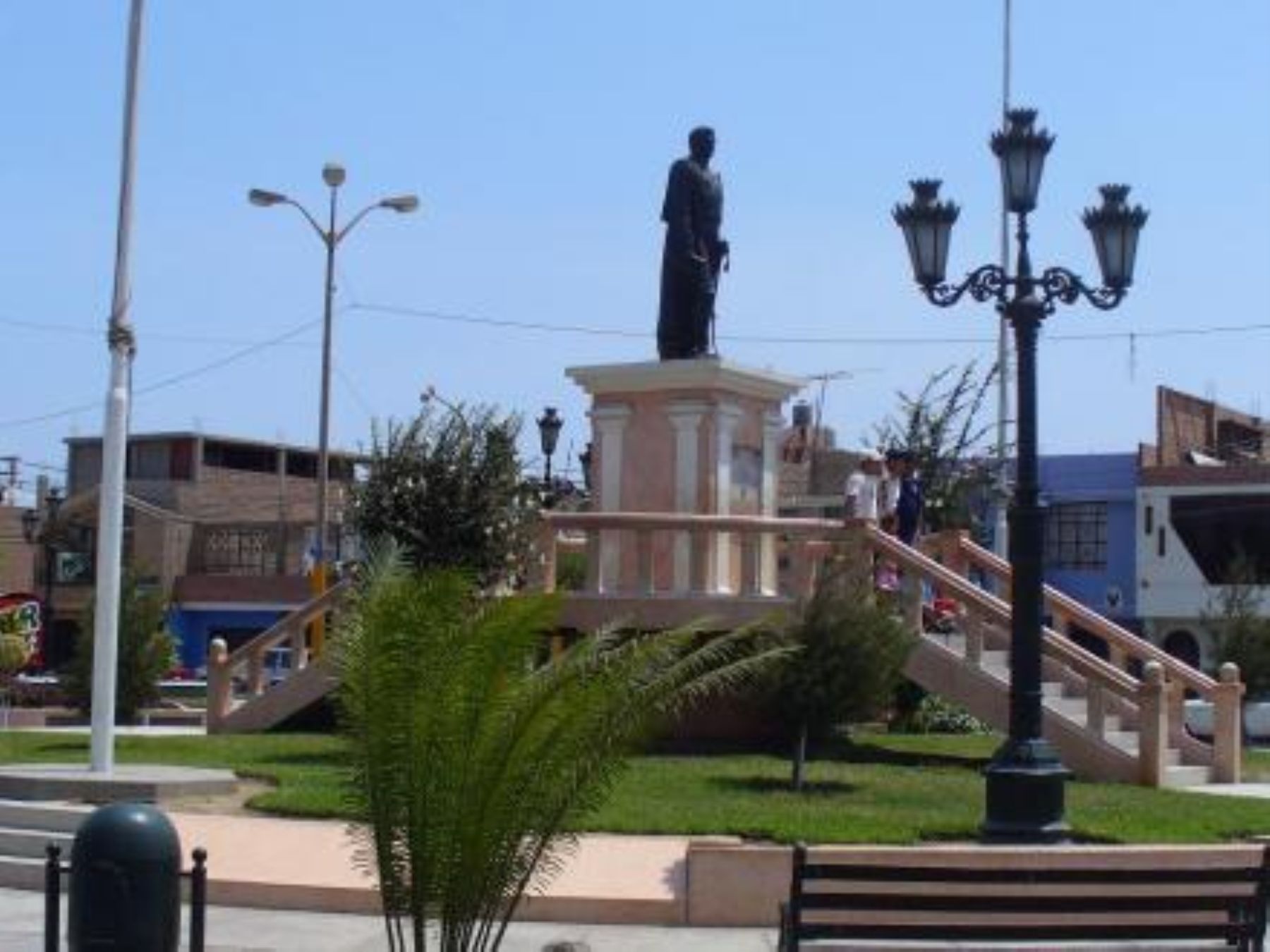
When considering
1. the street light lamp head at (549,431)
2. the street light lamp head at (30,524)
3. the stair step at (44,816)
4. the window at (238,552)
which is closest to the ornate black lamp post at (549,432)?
the street light lamp head at (549,431)

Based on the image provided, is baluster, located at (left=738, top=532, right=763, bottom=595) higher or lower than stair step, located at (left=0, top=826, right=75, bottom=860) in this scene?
higher

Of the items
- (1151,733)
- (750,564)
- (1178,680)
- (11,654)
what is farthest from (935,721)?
(11,654)

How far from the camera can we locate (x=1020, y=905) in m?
10.5

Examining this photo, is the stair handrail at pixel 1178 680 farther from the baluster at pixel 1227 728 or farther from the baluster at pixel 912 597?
the baluster at pixel 912 597

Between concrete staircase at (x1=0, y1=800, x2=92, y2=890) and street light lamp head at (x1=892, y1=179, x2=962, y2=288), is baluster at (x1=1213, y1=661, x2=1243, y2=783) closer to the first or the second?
street light lamp head at (x1=892, y1=179, x2=962, y2=288)

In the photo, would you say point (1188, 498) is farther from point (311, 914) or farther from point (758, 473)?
point (311, 914)

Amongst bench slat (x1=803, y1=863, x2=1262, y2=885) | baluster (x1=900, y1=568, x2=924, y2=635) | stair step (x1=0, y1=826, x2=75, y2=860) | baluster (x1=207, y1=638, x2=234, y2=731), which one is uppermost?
baluster (x1=900, y1=568, x2=924, y2=635)

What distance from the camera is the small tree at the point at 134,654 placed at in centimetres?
3356

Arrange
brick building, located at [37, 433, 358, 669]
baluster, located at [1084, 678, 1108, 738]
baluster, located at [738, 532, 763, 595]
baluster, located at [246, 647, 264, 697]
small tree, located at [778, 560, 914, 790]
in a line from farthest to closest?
brick building, located at [37, 433, 358, 669] < baluster, located at [246, 647, 264, 697] < baluster, located at [738, 532, 763, 595] < baluster, located at [1084, 678, 1108, 738] < small tree, located at [778, 560, 914, 790]

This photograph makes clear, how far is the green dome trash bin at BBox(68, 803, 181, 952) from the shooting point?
9.96 metres

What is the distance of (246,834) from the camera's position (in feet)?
52.6

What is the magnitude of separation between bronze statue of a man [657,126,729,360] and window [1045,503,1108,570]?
37359 mm

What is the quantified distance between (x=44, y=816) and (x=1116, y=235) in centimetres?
918

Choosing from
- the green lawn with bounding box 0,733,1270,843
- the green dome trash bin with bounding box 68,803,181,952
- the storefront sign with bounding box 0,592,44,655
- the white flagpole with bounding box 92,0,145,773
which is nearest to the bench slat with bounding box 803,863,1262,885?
Result: the green dome trash bin with bounding box 68,803,181,952
